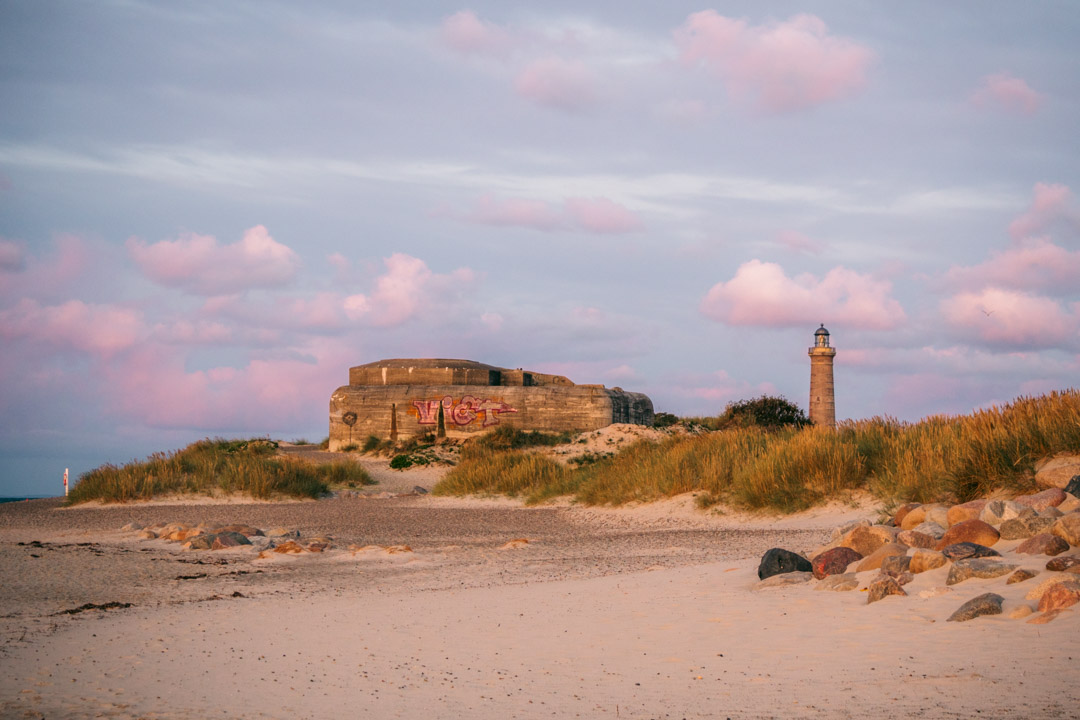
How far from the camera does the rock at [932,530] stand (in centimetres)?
712

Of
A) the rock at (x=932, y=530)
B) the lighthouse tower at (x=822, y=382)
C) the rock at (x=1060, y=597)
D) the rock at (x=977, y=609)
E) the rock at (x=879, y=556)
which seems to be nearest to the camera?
the rock at (x=1060, y=597)

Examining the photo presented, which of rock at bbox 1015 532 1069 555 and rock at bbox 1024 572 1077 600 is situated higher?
rock at bbox 1015 532 1069 555

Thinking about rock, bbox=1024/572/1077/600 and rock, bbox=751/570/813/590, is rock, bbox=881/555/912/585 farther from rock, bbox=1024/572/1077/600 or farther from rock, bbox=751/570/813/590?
rock, bbox=1024/572/1077/600

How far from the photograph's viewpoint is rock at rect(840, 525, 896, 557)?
721cm

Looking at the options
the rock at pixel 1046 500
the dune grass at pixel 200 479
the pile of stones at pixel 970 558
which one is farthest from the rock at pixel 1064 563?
the dune grass at pixel 200 479

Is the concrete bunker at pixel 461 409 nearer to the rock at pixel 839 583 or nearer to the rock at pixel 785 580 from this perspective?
the rock at pixel 785 580

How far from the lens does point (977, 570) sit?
232 inches

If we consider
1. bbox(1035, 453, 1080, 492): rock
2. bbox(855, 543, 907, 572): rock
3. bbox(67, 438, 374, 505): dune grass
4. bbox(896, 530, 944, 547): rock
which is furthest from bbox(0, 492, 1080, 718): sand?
bbox(67, 438, 374, 505): dune grass

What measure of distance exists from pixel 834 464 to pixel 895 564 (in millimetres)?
7312

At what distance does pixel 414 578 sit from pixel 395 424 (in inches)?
929

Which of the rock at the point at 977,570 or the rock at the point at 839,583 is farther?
the rock at the point at 839,583

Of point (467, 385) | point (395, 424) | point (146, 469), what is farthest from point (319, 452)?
point (146, 469)

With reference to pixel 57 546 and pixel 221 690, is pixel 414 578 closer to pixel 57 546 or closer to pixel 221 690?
pixel 221 690

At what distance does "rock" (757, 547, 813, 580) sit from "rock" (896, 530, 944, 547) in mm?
791
